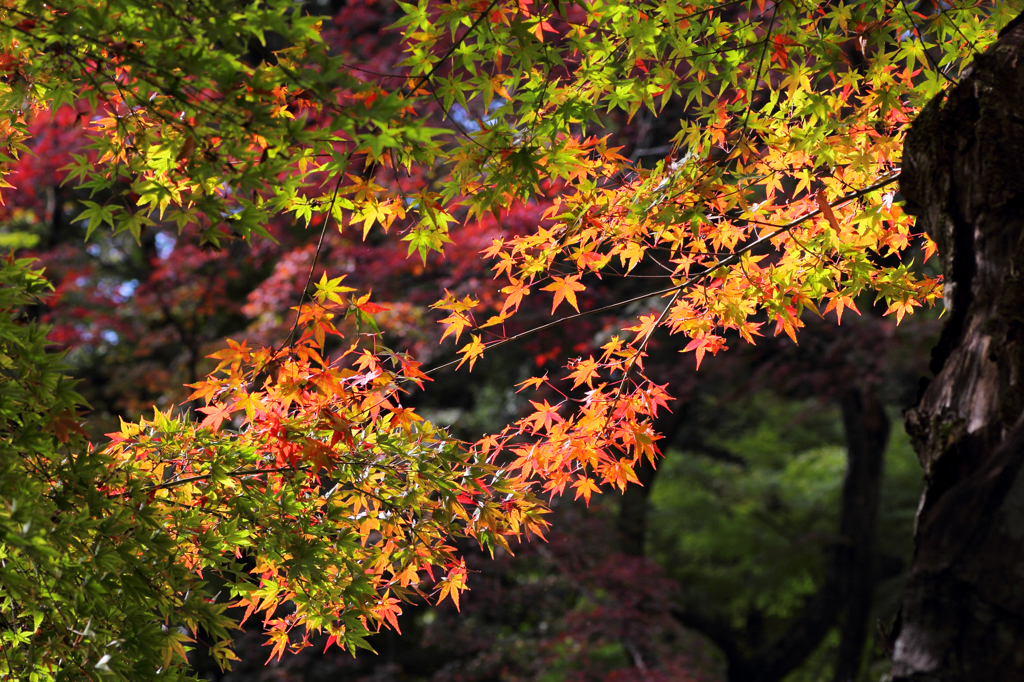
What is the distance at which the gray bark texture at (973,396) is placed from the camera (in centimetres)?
160

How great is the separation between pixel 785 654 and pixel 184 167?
8.22 metres

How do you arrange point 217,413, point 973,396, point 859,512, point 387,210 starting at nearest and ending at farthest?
point 973,396 → point 217,413 → point 387,210 → point 859,512

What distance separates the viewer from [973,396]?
6.04ft

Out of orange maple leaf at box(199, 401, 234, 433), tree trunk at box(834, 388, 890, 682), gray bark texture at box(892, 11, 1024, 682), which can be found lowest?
tree trunk at box(834, 388, 890, 682)

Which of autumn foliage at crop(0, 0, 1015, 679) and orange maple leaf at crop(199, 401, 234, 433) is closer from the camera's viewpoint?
autumn foliage at crop(0, 0, 1015, 679)

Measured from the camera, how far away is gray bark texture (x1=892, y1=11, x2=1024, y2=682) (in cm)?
160

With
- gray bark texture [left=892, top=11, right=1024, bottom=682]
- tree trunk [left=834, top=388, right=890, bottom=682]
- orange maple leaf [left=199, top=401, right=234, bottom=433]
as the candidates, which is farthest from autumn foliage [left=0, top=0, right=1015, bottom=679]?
tree trunk [left=834, top=388, right=890, bottom=682]

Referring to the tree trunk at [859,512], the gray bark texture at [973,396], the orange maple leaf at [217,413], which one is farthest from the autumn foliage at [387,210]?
the tree trunk at [859,512]

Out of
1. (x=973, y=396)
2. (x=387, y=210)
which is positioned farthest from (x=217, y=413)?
(x=973, y=396)

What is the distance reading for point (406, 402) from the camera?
781cm

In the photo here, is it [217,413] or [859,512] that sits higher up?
[217,413]

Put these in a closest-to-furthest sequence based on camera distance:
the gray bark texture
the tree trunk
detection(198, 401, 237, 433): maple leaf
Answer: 1. the gray bark texture
2. detection(198, 401, 237, 433): maple leaf
3. the tree trunk

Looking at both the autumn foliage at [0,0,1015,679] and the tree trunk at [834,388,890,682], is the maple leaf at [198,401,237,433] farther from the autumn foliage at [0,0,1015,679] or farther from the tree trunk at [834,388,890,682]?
the tree trunk at [834,388,890,682]

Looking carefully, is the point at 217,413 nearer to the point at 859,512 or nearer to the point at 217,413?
the point at 217,413
